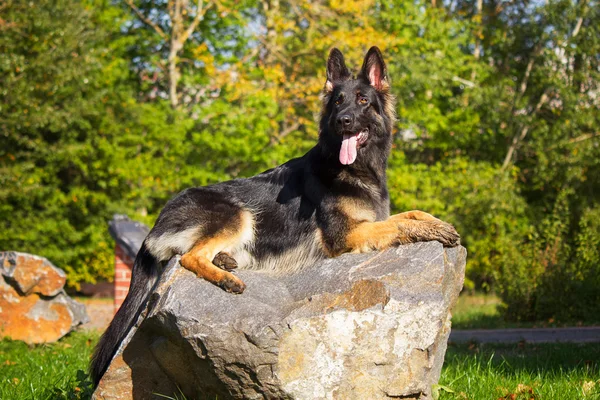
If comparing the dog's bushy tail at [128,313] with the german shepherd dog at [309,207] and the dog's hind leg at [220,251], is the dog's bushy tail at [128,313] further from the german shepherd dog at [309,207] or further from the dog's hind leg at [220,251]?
the dog's hind leg at [220,251]

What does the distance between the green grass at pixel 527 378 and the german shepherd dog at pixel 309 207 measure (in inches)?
57.2

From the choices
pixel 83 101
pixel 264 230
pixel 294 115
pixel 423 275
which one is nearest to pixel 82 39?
pixel 83 101

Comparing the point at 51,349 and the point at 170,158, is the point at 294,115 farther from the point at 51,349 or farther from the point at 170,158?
the point at 51,349

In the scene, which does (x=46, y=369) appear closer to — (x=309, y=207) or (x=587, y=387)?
(x=309, y=207)

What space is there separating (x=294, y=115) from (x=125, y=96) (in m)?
5.00

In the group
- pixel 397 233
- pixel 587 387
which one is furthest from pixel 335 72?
pixel 587 387

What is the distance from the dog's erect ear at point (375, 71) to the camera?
5.60m

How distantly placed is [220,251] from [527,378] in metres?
2.91

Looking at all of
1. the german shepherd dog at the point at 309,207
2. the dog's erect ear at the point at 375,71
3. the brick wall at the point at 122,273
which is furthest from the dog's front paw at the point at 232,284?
the brick wall at the point at 122,273

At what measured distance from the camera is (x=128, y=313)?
16.5ft

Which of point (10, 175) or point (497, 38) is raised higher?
point (497, 38)

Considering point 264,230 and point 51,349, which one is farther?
point 51,349

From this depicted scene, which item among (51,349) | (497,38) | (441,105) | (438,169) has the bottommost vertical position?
(51,349)

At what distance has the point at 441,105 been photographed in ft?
65.3
